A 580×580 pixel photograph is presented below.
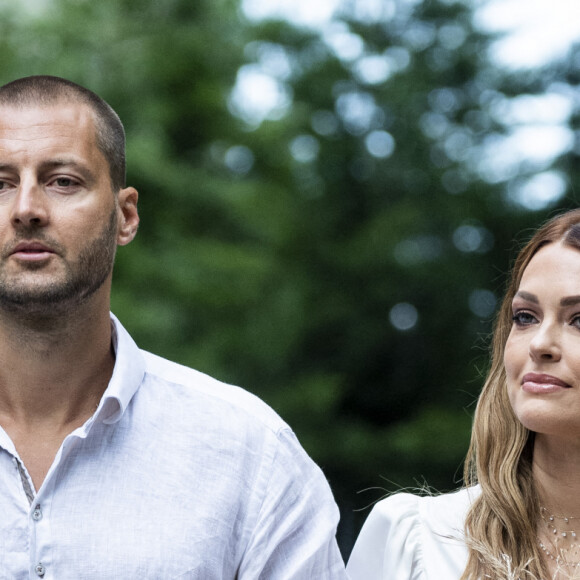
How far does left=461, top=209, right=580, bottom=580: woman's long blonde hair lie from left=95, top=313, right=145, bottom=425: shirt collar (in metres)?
0.97

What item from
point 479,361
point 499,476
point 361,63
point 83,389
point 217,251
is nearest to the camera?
point 83,389

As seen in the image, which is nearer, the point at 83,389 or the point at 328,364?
the point at 83,389

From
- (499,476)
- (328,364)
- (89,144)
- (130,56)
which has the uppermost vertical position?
(130,56)

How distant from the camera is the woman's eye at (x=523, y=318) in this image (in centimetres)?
291

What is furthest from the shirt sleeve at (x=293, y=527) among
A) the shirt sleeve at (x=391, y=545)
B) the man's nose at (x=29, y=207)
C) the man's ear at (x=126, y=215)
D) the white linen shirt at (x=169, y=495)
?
the man's nose at (x=29, y=207)

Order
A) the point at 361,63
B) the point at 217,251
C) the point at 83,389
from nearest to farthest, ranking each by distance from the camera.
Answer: the point at 83,389 < the point at 217,251 < the point at 361,63

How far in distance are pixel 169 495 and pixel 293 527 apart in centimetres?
31

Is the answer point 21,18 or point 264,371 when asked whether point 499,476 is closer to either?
point 264,371

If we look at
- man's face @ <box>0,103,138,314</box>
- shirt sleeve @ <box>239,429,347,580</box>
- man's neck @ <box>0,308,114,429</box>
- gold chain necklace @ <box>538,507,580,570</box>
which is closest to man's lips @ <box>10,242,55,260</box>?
man's face @ <box>0,103,138,314</box>

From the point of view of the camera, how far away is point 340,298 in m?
10.8

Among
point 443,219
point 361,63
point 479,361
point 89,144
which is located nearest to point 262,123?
point 361,63

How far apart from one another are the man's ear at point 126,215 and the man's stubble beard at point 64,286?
0.17 metres

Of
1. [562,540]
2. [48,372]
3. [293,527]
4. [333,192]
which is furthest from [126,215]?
[333,192]

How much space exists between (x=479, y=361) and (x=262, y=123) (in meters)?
3.07
